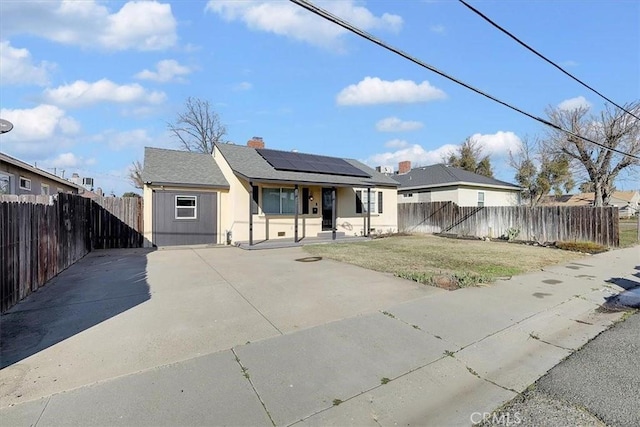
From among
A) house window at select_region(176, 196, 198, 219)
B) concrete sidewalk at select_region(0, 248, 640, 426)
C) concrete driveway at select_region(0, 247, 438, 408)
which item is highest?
house window at select_region(176, 196, 198, 219)

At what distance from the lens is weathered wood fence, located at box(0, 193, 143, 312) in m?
4.83

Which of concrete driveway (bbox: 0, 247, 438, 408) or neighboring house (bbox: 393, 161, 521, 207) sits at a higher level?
neighboring house (bbox: 393, 161, 521, 207)

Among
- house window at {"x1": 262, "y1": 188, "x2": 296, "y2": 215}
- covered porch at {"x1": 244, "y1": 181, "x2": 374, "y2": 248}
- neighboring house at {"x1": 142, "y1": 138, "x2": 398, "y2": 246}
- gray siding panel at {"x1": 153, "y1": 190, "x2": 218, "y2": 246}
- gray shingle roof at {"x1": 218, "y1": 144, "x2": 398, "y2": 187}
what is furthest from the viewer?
house window at {"x1": 262, "y1": 188, "x2": 296, "y2": 215}

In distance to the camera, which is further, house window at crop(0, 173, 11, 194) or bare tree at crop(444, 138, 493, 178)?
bare tree at crop(444, 138, 493, 178)

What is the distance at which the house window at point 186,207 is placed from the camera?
43.5 ft

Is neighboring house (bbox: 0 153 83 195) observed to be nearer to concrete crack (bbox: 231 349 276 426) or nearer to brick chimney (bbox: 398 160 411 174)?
concrete crack (bbox: 231 349 276 426)

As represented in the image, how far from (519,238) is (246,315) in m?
15.5

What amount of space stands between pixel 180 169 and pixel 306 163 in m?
6.11

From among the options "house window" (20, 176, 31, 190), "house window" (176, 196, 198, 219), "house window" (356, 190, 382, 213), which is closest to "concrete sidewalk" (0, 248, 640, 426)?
"house window" (176, 196, 198, 219)

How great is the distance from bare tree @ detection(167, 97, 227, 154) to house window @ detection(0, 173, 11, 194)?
19.9 metres

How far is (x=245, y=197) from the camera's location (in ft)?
45.9

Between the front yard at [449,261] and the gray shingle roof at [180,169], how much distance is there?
570 cm

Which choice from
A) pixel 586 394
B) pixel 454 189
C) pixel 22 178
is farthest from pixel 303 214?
pixel 586 394

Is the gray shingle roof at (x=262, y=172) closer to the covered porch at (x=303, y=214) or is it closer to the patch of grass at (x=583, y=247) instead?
the covered porch at (x=303, y=214)
